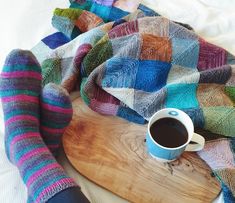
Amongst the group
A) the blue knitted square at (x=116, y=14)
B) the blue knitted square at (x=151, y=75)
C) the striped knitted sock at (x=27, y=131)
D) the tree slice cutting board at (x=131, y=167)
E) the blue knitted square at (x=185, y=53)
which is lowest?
the tree slice cutting board at (x=131, y=167)

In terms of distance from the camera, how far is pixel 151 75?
570 millimetres

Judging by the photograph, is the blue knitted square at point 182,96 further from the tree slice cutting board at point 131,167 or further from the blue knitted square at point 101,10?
the blue knitted square at point 101,10

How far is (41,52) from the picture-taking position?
674mm

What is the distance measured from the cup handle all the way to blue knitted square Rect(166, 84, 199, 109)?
2.9 inches

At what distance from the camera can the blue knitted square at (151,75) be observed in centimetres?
57

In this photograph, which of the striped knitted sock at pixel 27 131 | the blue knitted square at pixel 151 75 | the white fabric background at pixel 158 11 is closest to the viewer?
the striped knitted sock at pixel 27 131

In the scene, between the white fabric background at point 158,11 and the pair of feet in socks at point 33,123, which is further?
the white fabric background at point 158,11

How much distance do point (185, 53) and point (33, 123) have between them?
0.30 m

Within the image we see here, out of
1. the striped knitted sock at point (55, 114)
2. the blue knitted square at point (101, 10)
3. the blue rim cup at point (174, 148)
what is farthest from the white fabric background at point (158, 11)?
the blue rim cup at point (174, 148)

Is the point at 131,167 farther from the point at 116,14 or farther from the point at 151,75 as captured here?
the point at 116,14

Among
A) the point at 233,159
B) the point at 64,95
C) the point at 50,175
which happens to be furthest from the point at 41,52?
the point at 233,159

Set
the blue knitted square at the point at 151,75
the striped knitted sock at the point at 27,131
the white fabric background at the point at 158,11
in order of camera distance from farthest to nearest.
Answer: the white fabric background at the point at 158,11, the blue knitted square at the point at 151,75, the striped knitted sock at the point at 27,131

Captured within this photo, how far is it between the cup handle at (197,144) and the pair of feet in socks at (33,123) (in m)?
0.19

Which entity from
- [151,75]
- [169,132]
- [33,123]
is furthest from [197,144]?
[33,123]
